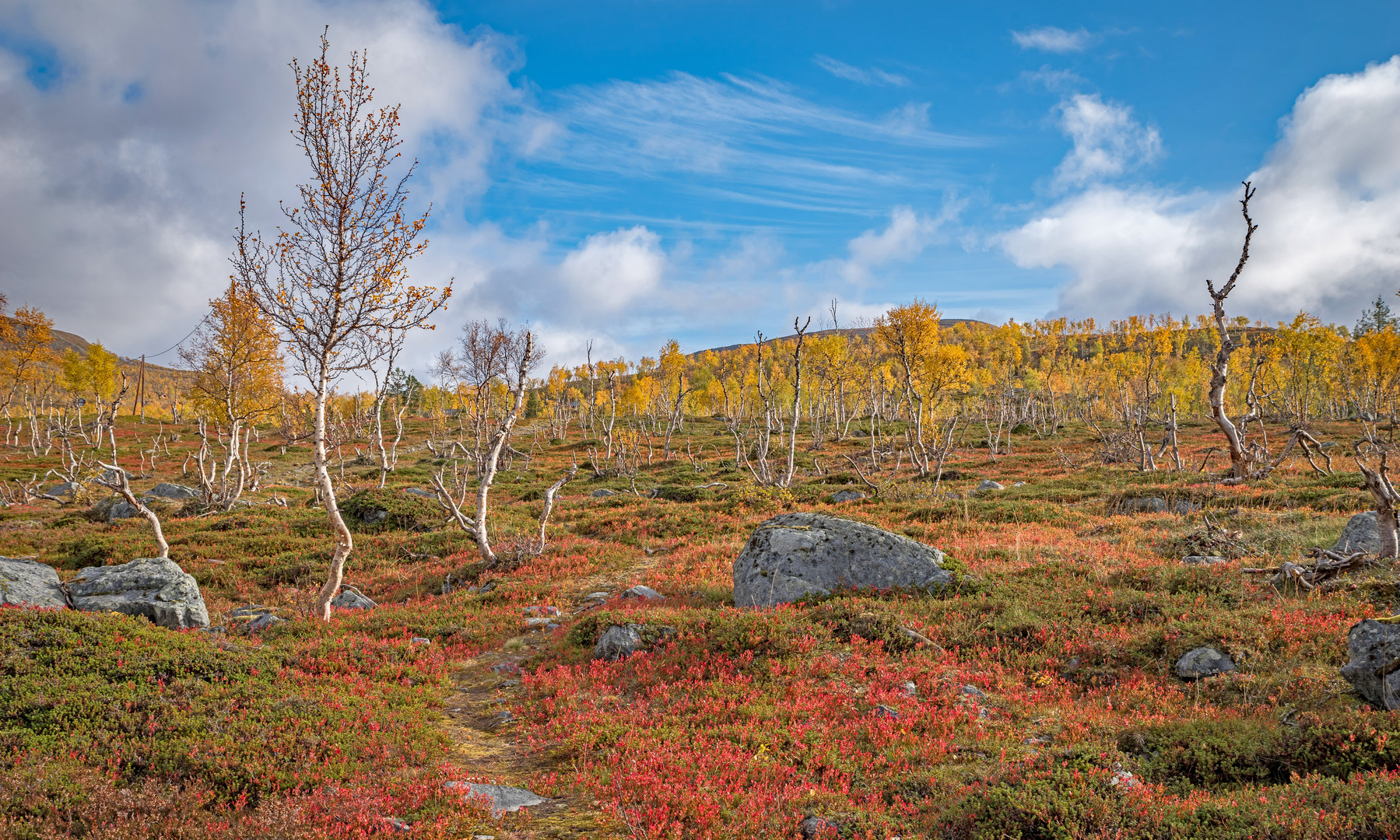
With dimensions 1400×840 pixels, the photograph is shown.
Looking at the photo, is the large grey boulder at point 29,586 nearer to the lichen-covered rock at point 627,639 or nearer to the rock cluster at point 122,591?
the rock cluster at point 122,591

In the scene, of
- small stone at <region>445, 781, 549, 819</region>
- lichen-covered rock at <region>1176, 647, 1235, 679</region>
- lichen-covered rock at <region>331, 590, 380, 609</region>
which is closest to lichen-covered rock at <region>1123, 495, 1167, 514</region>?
lichen-covered rock at <region>1176, 647, 1235, 679</region>

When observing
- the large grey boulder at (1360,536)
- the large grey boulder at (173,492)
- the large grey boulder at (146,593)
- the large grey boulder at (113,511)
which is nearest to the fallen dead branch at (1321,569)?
the large grey boulder at (1360,536)

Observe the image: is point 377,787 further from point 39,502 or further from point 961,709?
point 39,502

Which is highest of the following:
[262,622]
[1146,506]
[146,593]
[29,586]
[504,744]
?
[1146,506]

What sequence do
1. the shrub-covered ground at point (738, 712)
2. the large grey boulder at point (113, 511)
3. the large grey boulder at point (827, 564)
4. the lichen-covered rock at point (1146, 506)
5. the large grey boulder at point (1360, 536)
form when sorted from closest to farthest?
the shrub-covered ground at point (738, 712) → the large grey boulder at point (1360, 536) → the large grey boulder at point (827, 564) → the lichen-covered rock at point (1146, 506) → the large grey boulder at point (113, 511)

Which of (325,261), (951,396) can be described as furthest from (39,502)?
(951,396)

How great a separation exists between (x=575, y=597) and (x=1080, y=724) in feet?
33.0

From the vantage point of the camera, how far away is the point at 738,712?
7.75 metres

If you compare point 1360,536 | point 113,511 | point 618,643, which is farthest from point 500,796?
point 113,511

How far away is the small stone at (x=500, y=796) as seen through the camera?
5.80 meters

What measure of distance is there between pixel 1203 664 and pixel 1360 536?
7.36 m

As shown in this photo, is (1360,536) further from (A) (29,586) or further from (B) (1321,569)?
(A) (29,586)

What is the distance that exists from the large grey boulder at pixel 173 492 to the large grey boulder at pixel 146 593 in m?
20.9

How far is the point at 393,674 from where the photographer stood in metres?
9.34
